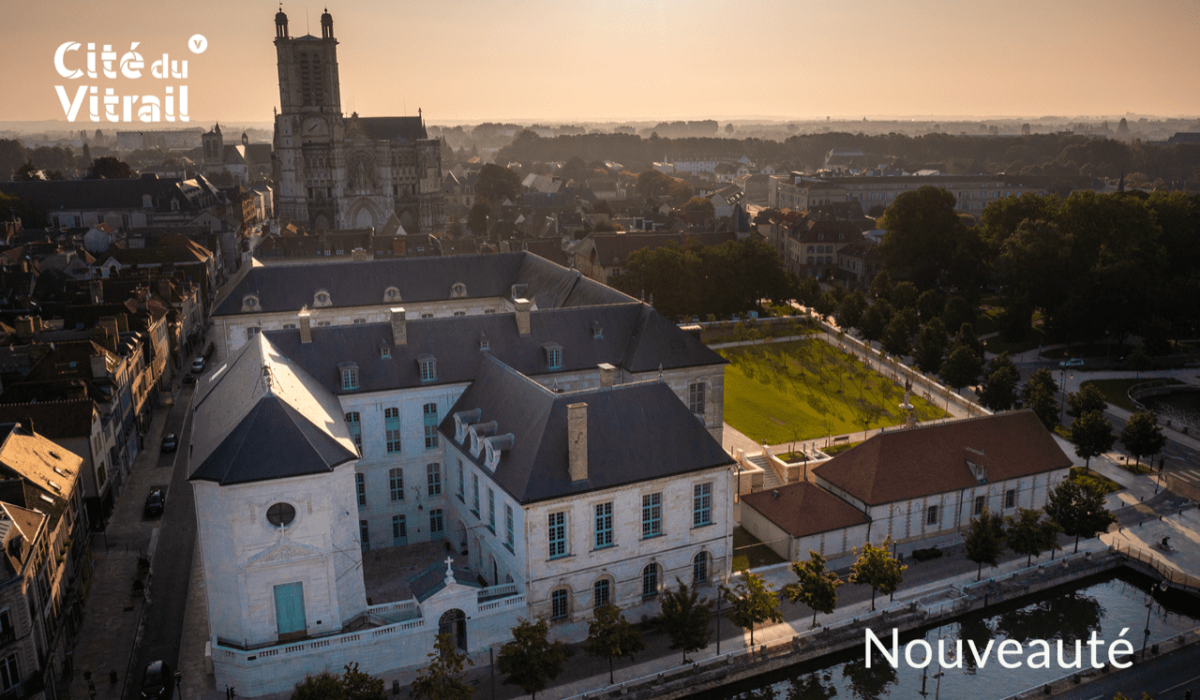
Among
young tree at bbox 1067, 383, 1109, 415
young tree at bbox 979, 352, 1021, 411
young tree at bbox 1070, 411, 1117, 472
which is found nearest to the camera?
young tree at bbox 1070, 411, 1117, 472

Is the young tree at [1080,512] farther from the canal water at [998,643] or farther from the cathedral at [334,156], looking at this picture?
the cathedral at [334,156]

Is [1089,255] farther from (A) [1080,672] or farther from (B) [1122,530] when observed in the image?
(A) [1080,672]

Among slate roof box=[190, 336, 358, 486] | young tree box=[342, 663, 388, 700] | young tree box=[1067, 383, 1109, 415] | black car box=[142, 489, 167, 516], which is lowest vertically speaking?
black car box=[142, 489, 167, 516]

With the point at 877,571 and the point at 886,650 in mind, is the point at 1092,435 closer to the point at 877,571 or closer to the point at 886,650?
the point at 877,571

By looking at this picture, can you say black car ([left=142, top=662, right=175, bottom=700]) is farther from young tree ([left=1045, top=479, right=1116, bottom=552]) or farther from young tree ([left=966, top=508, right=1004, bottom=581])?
young tree ([left=1045, top=479, right=1116, bottom=552])

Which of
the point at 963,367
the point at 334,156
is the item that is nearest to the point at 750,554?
the point at 963,367

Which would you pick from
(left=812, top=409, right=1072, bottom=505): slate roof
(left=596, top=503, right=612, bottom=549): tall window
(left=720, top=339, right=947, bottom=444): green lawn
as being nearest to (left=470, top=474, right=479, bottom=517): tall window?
(left=596, top=503, right=612, bottom=549): tall window

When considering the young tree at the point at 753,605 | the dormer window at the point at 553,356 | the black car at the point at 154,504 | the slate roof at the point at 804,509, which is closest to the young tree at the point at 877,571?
the slate roof at the point at 804,509
